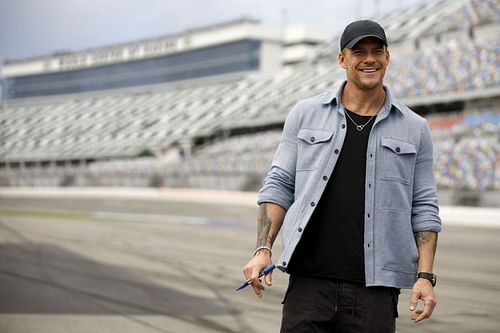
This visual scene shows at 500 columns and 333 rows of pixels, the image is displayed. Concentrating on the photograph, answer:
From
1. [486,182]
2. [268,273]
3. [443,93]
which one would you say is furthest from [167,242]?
[443,93]

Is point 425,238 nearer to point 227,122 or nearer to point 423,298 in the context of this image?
point 423,298

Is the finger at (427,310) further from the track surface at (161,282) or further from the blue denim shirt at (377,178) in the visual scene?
the track surface at (161,282)

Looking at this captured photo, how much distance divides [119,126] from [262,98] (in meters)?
16.6

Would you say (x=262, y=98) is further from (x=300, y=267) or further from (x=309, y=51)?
(x=300, y=267)

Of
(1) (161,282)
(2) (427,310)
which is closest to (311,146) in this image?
(2) (427,310)

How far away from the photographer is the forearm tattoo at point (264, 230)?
124 inches

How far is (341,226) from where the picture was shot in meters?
2.94

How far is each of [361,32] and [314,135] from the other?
1.53 ft

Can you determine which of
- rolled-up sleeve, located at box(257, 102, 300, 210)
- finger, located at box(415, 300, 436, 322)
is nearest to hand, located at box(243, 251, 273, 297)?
rolled-up sleeve, located at box(257, 102, 300, 210)

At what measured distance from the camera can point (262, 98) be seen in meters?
57.1

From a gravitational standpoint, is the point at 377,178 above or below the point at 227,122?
below

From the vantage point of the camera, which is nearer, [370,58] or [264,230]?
[370,58]

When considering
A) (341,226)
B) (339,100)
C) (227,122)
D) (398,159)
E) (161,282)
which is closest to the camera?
(341,226)

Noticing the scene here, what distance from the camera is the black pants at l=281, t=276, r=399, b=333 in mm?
2941
